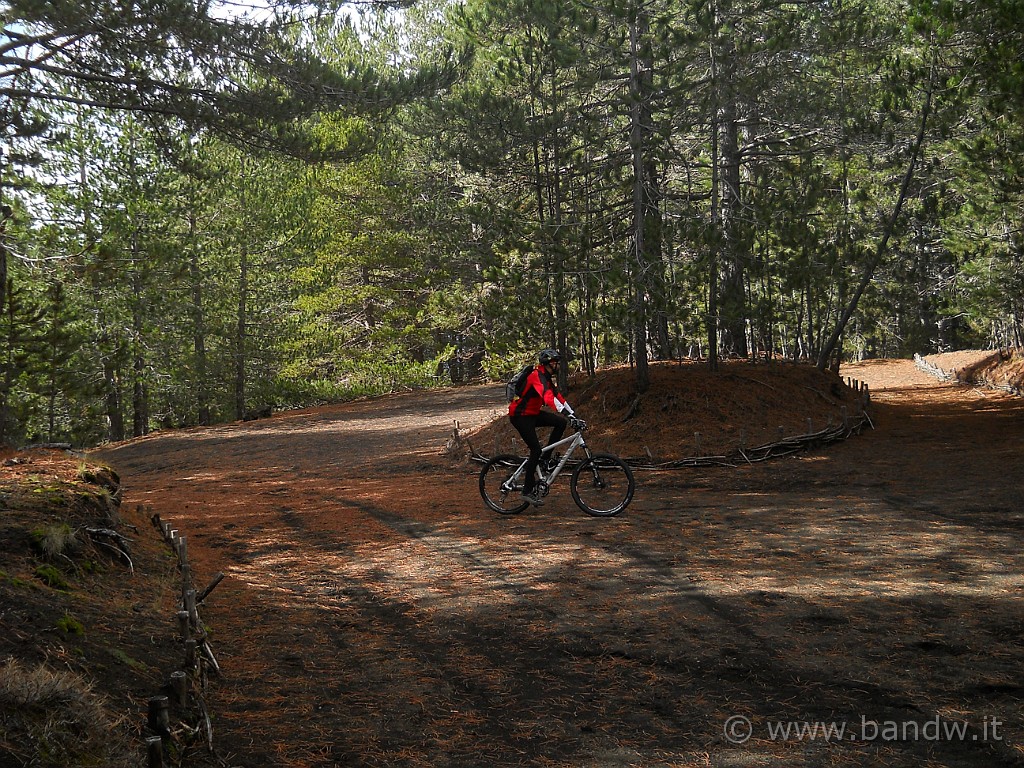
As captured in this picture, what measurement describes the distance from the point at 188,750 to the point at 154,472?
13823mm

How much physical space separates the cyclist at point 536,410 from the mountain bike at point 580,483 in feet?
0.32

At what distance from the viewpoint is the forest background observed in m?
11.2

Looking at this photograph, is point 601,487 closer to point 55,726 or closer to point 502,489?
point 502,489

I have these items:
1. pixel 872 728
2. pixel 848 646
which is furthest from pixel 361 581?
pixel 872 728

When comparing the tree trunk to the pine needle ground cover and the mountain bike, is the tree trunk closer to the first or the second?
the pine needle ground cover

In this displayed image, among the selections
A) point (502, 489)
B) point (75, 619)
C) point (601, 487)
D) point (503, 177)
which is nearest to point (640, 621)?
point (75, 619)

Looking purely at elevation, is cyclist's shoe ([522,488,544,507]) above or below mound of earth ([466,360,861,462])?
below

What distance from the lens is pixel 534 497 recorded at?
10.2 metres

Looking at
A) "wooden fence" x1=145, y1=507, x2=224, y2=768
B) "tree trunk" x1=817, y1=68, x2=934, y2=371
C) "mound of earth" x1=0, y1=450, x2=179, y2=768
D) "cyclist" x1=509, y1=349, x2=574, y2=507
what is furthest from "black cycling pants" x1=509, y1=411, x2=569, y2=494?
"tree trunk" x1=817, y1=68, x2=934, y2=371

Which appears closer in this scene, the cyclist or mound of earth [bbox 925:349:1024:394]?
the cyclist

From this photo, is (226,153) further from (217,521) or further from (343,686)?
(343,686)

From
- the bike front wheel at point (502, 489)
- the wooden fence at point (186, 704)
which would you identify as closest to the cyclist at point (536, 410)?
the bike front wheel at point (502, 489)

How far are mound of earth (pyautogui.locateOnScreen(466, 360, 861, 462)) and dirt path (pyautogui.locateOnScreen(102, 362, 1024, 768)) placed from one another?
4.25 feet

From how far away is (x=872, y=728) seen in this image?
4156 millimetres
